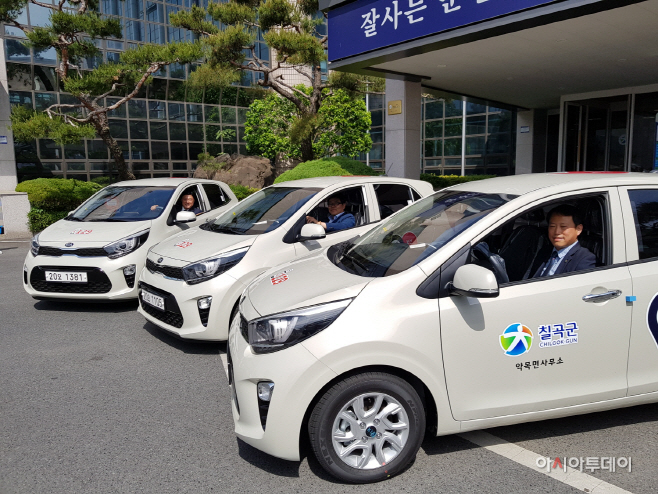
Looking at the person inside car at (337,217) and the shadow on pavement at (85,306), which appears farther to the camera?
the shadow on pavement at (85,306)

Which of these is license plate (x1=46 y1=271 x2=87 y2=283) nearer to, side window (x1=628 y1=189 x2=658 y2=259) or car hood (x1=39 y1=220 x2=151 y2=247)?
car hood (x1=39 y1=220 x2=151 y2=247)

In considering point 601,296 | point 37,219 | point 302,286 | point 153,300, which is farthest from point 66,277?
point 37,219

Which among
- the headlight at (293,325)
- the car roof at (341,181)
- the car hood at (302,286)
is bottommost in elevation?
the headlight at (293,325)

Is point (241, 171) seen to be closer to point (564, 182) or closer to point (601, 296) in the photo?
point (564, 182)

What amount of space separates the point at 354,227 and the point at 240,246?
4.30ft

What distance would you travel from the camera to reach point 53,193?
14102 millimetres

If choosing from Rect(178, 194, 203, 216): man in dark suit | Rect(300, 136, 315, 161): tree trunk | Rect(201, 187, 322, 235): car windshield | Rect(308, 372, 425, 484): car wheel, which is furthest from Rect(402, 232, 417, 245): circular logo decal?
Rect(300, 136, 315, 161): tree trunk

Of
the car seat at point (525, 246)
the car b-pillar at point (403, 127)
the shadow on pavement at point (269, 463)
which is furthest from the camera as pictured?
the car b-pillar at point (403, 127)

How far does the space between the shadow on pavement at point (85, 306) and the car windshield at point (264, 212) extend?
1.68 meters

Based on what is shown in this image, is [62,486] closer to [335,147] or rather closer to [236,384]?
[236,384]

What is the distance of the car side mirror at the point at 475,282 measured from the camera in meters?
2.89

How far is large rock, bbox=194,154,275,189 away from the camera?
64.5ft

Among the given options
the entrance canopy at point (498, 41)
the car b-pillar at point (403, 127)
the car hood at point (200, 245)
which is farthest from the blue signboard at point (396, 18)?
the car hood at point (200, 245)

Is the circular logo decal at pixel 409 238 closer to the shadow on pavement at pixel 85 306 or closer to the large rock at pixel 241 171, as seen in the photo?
the shadow on pavement at pixel 85 306
